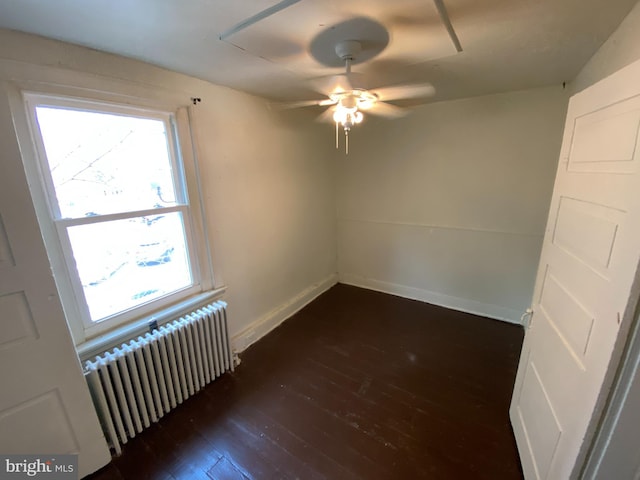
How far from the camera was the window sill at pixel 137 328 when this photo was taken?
5.00 feet

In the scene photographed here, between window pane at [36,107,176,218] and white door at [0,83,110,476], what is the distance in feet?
1.09

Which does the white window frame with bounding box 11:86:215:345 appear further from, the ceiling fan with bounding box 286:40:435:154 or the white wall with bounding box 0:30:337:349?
the ceiling fan with bounding box 286:40:435:154

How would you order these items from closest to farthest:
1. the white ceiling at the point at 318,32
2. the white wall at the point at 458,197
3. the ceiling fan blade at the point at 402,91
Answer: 1. the white ceiling at the point at 318,32
2. the ceiling fan blade at the point at 402,91
3. the white wall at the point at 458,197

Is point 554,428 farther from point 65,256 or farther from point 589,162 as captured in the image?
point 65,256

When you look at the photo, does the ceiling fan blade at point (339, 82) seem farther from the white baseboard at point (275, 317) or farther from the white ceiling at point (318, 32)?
the white baseboard at point (275, 317)

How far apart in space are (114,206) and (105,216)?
0.09 m

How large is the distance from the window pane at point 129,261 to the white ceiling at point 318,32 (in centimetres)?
99

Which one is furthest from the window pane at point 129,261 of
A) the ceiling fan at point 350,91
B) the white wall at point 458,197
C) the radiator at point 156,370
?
the white wall at point 458,197

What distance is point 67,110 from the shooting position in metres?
1.42

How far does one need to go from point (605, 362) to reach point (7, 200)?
7.57 ft

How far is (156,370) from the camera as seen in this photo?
5.60ft

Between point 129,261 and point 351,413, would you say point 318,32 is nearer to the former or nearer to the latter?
point 129,261

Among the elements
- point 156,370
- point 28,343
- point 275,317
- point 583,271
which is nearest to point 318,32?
point 583,271

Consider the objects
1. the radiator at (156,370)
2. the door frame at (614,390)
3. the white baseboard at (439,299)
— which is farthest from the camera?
the white baseboard at (439,299)
